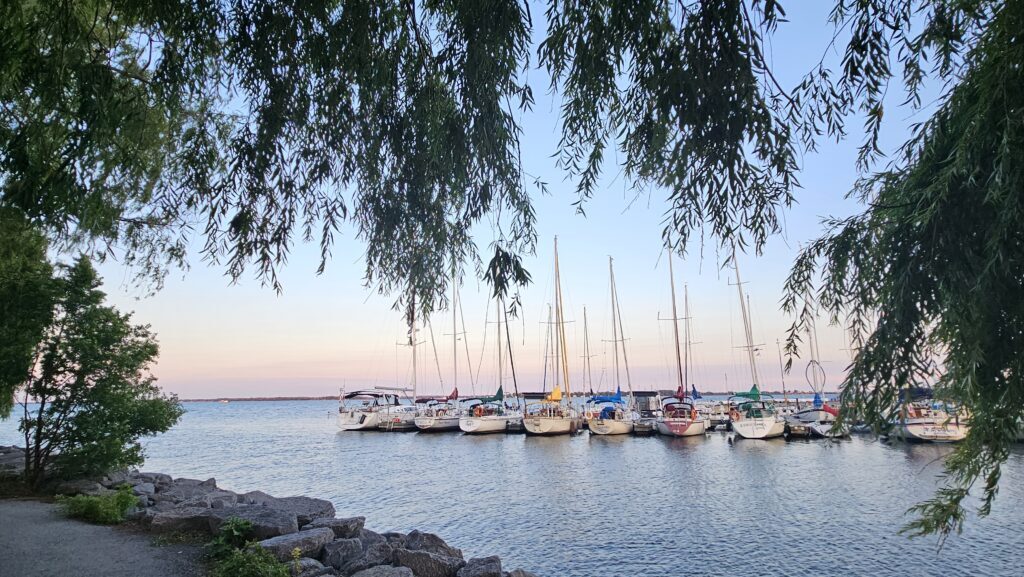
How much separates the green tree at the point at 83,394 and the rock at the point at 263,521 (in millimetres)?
4226

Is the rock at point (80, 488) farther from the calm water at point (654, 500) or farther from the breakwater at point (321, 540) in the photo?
the calm water at point (654, 500)

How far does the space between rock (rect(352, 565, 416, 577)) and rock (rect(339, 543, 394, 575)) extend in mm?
360

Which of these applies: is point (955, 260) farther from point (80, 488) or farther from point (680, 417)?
point (680, 417)

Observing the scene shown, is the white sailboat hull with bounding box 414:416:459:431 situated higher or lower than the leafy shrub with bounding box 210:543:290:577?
lower

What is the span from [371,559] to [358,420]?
51220mm

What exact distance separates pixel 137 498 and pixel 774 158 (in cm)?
1339

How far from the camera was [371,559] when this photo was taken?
8.73 metres

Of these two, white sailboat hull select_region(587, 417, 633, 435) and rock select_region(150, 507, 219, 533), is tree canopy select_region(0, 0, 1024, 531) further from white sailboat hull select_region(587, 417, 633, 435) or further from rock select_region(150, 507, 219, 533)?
white sailboat hull select_region(587, 417, 633, 435)

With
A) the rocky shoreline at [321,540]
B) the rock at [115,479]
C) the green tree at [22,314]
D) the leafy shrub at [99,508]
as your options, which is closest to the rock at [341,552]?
the rocky shoreline at [321,540]

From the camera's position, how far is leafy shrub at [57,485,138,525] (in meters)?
10.1

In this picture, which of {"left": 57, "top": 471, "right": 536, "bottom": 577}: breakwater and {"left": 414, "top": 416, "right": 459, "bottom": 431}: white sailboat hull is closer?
{"left": 57, "top": 471, "right": 536, "bottom": 577}: breakwater

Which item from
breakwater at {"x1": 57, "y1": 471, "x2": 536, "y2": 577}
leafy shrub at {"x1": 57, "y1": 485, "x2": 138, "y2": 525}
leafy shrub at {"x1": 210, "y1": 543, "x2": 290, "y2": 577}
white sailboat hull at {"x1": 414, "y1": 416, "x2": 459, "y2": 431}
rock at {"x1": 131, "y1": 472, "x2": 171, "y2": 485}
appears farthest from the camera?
white sailboat hull at {"x1": 414, "y1": 416, "x2": 459, "y2": 431}

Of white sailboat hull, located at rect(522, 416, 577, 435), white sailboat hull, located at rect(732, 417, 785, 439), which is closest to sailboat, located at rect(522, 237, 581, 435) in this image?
white sailboat hull, located at rect(522, 416, 577, 435)

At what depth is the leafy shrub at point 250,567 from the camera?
707 cm
